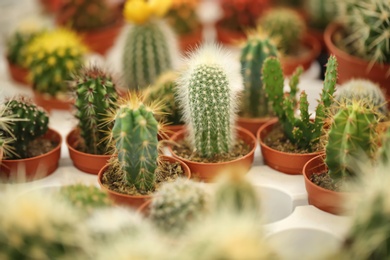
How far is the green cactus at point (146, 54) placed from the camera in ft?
7.63

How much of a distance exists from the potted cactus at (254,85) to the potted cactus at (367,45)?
0.30 metres

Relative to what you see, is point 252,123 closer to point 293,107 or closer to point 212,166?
point 293,107

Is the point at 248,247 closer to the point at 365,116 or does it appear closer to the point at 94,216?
the point at 94,216

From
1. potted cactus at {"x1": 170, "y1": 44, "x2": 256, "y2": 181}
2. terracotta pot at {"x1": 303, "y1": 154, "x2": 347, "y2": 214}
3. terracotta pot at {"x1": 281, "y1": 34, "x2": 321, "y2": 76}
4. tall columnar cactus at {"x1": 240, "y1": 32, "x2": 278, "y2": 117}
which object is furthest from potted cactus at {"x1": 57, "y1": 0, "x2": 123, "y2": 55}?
terracotta pot at {"x1": 303, "y1": 154, "x2": 347, "y2": 214}

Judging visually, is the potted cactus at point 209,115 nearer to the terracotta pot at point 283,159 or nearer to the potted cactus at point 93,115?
the terracotta pot at point 283,159

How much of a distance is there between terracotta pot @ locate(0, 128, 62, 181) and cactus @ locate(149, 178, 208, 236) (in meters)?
0.55

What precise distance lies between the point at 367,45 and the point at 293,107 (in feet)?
1.48

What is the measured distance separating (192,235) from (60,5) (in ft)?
6.26

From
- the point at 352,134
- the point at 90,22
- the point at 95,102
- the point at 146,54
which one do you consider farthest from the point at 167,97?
the point at 90,22

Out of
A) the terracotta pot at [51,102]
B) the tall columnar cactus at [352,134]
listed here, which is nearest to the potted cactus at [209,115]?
the tall columnar cactus at [352,134]

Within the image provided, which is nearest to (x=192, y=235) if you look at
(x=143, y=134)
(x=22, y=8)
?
(x=143, y=134)

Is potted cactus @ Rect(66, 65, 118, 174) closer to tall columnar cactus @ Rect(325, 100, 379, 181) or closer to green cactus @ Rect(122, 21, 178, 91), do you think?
green cactus @ Rect(122, 21, 178, 91)

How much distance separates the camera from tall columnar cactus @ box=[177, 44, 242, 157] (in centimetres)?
172

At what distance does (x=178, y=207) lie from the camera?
1.38 meters
